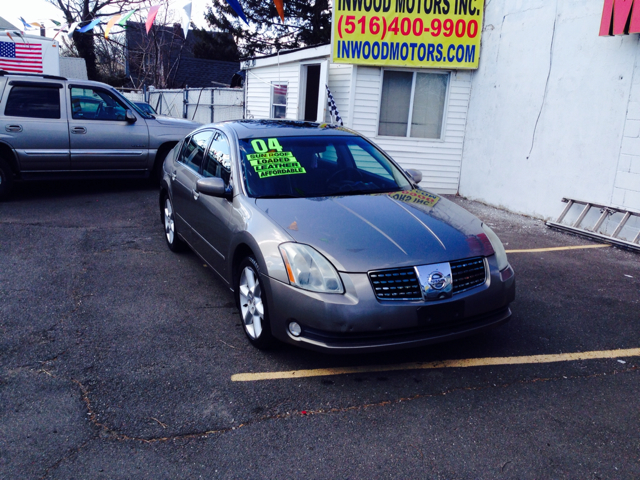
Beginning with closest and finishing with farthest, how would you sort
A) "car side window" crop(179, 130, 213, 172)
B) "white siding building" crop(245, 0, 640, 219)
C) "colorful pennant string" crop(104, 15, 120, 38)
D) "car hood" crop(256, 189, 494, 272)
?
"car hood" crop(256, 189, 494, 272) → "car side window" crop(179, 130, 213, 172) → "white siding building" crop(245, 0, 640, 219) → "colorful pennant string" crop(104, 15, 120, 38)

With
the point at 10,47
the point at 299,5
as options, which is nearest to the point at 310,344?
the point at 10,47

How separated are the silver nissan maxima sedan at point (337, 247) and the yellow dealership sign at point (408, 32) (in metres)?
6.23

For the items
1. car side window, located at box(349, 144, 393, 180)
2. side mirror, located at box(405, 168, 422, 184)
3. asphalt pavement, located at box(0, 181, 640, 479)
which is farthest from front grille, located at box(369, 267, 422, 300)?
side mirror, located at box(405, 168, 422, 184)

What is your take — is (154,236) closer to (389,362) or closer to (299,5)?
(389,362)

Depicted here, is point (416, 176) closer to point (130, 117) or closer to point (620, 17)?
point (620, 17)

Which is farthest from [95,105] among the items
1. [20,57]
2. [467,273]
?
[467,273]

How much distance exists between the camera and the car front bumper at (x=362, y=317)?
11.0ft

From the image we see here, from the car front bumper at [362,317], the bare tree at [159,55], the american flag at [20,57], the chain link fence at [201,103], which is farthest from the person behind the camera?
the bare tree at [159,55]

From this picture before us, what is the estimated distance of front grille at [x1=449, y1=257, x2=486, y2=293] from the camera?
11.8ft

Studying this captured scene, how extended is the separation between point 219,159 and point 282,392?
7.82 feet

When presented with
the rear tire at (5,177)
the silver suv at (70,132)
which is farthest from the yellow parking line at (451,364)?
the rear tire at (5,177)

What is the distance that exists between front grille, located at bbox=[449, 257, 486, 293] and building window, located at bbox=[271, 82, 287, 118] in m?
11.1

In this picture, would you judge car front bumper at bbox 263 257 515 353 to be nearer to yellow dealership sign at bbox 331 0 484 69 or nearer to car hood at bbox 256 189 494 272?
car hood at bbox 256 189 494 272

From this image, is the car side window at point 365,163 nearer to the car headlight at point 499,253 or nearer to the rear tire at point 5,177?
the car headlight at point 499,253
